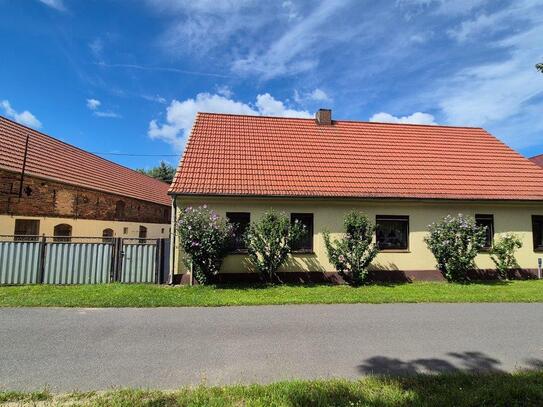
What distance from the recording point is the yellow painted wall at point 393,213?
1259 centimetres

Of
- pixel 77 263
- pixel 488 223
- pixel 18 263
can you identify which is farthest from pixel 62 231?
pixel 488 223

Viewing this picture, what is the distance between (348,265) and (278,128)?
26.2 ft

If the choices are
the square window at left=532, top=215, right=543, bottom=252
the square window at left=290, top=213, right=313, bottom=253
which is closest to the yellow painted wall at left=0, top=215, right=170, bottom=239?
the square window at left=290, top=213, right=313, bottom=253

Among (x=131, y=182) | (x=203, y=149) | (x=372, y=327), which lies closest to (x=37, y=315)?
(x=372, y=327)

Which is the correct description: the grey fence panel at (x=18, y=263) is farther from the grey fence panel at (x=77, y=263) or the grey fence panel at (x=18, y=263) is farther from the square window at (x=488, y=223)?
the square window at (x=488, y=223)

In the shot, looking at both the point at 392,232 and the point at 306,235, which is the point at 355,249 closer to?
the point at 306,235

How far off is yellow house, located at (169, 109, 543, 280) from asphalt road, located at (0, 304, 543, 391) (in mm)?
4500

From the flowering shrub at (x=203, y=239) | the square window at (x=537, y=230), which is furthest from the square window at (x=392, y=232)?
the flowering shrub at (x=203, y=239)

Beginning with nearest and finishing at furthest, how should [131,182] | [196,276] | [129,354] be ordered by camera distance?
[129,354], [196,276], [131,182]

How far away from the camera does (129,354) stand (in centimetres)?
546

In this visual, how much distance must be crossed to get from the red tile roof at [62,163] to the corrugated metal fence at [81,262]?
561 cm

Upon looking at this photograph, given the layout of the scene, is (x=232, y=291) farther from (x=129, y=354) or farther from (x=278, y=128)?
(x=278, y=128)

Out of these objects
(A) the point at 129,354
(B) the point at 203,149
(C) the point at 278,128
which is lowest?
(A) the point at 129,354

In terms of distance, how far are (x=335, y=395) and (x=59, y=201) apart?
1793 cm
